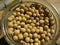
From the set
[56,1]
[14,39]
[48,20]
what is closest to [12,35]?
[14,39]

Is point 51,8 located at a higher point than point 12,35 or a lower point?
higher

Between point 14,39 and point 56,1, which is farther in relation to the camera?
point 56,1

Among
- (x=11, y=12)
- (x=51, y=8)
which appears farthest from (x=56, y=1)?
(x=11, y=12)

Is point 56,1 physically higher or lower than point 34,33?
higher

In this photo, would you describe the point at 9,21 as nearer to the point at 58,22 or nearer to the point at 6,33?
the point at 6,33

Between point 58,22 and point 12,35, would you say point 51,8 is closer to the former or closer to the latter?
point 58,22

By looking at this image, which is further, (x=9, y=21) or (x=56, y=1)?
(x=56, y=1)
